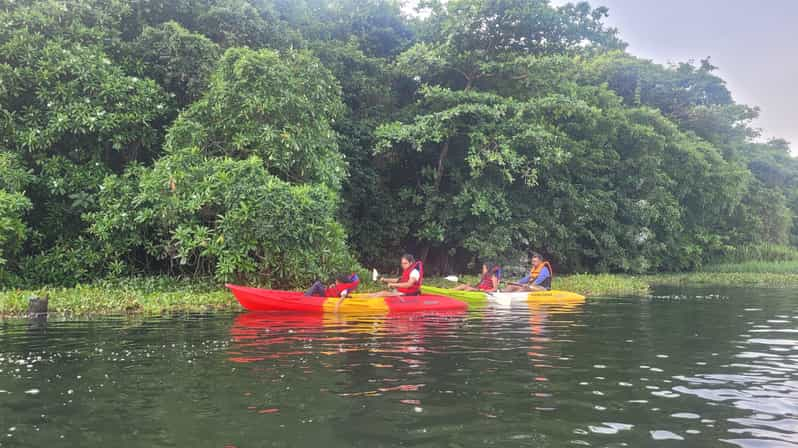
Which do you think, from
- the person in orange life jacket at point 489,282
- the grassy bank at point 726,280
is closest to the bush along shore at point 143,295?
the person in orange life jacket at point 489,282

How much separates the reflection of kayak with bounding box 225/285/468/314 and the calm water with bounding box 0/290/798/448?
5.43 ft

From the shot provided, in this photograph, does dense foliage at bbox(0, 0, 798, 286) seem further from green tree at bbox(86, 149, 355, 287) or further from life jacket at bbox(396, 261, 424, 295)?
life jacket at bbox(396, 261, 424, 295)

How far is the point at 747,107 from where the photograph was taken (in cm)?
3691

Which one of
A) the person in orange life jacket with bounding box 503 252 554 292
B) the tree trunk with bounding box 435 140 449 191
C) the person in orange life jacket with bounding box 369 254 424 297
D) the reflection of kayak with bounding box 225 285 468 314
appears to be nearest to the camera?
the reflection of kayak with bounding box 225 285 468 314

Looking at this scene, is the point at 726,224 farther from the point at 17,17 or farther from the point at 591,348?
the point at 17,17

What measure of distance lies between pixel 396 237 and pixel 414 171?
10.5 ft

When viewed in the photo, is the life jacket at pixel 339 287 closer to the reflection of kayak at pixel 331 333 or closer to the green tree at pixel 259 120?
the reflection of kayak at pixel 331 333

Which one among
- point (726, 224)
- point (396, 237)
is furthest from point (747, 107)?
point (396, 237)

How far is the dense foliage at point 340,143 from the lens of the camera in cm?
1504

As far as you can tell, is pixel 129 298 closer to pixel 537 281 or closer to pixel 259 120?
pixel 259 120

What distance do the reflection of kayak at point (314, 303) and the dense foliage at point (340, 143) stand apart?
213 centimetres

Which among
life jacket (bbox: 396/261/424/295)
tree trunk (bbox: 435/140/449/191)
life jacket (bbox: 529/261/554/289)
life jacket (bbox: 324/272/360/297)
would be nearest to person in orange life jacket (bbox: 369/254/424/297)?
life jacket (bbox: 396/261/424/295)

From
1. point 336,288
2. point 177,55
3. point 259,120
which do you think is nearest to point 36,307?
point 336,288

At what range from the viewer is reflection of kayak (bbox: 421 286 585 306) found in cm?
1476
